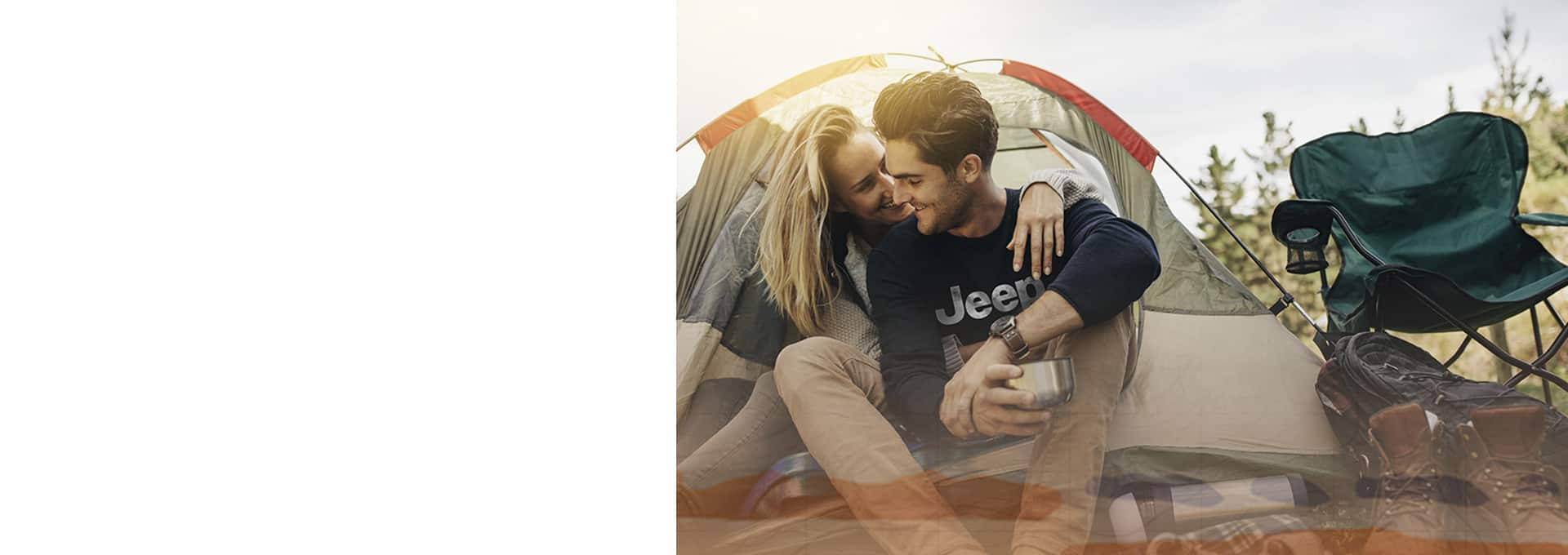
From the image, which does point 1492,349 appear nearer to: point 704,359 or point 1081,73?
point 1081,73

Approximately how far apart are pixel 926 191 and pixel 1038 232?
0.82 ft

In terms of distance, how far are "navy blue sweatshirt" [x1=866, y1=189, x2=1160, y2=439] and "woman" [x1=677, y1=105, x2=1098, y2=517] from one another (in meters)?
0.04

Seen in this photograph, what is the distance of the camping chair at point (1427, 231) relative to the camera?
7.63 ft

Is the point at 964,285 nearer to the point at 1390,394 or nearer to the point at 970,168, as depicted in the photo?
the point at 970,168

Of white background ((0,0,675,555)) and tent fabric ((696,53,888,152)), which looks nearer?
tent fabric ((696,53,888,152))

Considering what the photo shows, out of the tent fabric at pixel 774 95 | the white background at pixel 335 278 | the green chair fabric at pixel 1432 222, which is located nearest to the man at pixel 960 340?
the tent fabric at pixel 774 95

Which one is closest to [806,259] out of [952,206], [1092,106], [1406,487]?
[952,206]

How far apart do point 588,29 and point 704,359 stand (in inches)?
35.7

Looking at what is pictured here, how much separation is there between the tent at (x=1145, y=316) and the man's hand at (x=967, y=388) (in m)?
0.28

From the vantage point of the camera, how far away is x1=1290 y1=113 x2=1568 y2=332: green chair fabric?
2328 millimetres

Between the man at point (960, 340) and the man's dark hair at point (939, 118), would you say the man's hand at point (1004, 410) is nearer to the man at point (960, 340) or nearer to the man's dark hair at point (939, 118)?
the man at point (960, 340)

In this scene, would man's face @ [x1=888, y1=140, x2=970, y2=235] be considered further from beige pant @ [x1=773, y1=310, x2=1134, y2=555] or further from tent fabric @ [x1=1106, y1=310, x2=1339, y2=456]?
tent fabric @ [x1=1106, y1=310, x2=1339, y2=456]

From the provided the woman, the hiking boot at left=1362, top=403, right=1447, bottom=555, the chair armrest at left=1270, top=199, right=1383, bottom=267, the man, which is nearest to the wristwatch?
the man

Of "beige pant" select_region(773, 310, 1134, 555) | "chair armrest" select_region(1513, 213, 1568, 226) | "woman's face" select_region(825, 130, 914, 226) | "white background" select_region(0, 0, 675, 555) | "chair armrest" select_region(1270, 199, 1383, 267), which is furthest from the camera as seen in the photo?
"white background" select_region(0, 0, 675, 555)
